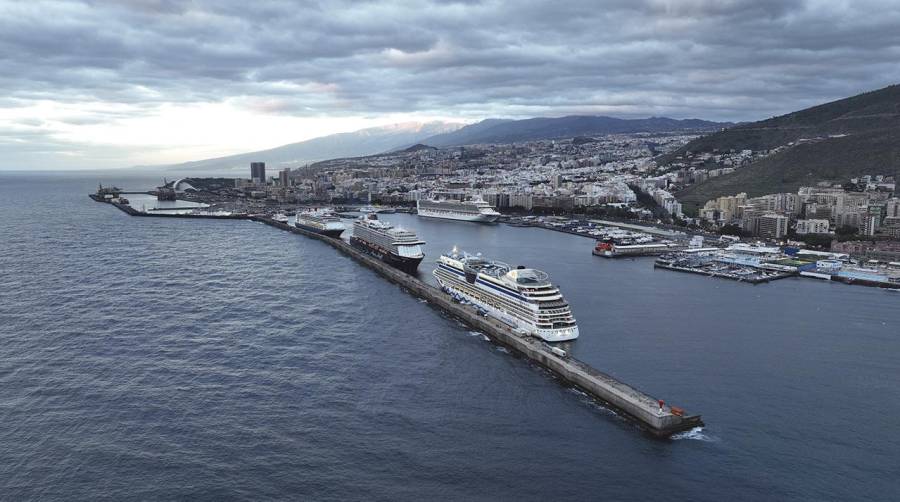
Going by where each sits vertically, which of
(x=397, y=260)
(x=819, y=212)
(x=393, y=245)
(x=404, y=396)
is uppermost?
(x=819, y=212)

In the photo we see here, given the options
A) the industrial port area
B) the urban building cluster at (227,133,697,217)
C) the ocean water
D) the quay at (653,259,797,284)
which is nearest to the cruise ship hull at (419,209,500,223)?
the industrial port area

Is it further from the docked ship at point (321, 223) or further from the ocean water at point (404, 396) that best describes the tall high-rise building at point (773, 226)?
the docked ship at point (321, 223)

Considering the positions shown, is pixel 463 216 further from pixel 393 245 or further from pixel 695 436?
pixel 695 436

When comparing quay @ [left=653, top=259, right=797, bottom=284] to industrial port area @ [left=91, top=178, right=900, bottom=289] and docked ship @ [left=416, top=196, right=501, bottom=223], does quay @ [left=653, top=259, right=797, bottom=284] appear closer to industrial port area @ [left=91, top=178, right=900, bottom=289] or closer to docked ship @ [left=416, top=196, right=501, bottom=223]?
industrial port area @ [left=91, top=178, right=900, bottom=289]

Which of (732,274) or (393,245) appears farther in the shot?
(393,245)

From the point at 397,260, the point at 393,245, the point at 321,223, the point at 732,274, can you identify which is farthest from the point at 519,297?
the point at 321,223

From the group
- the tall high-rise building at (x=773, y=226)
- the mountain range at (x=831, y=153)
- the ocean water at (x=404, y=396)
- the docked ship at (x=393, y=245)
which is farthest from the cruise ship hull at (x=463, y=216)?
the ocean water at (x=404, y=396)
